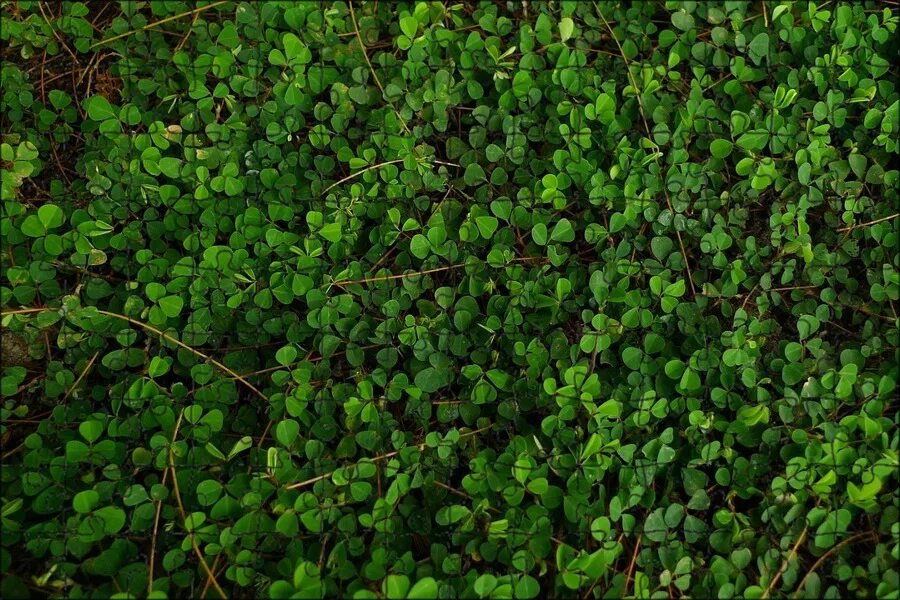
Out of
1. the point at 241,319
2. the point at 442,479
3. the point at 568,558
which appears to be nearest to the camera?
the point at 568,558

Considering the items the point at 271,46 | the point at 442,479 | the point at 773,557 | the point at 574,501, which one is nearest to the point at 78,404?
the point at 442,479

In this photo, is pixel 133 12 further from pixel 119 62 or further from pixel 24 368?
pixel 24 368

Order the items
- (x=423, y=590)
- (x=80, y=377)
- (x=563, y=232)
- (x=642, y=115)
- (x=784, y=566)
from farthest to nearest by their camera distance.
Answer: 1. (x=642, y=115)
2. (x=563, y=232)
3. (x=80, y=377)
4. (x=784, y=566)
5. (x=423, y=590)

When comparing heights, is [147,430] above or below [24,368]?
below

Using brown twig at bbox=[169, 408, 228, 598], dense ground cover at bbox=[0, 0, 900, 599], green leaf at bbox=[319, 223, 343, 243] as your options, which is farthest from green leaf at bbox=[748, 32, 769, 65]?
brown twig at bbox=[169, 408, 228, 598]

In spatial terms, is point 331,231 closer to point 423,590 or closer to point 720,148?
point 423,590

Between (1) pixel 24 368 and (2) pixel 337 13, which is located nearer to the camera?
(1) pixel 24 368

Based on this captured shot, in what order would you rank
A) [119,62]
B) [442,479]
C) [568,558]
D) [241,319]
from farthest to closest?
[119,62]
[241,319]
[442,479]
[568,558]

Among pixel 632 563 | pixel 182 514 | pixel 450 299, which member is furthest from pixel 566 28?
pixel 182 514

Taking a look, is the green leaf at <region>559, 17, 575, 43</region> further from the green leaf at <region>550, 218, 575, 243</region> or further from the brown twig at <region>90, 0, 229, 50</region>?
the brown twig at <region>90, 0, 229, 50</region>
